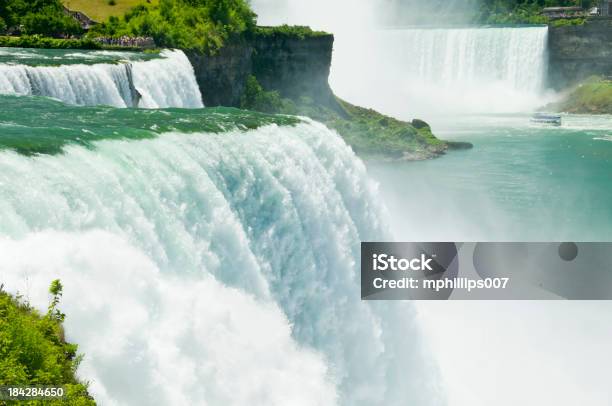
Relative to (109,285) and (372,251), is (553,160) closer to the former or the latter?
(372,251)

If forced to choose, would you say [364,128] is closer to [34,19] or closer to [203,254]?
[34,19]

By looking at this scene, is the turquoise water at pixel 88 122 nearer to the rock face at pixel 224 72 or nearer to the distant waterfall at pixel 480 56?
the rock face at pixel 224 72

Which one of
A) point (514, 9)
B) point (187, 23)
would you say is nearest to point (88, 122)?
point (187, 23)

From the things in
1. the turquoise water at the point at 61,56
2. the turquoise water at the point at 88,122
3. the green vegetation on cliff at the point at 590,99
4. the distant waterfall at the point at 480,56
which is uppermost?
the turquoise water at the point at 61,56

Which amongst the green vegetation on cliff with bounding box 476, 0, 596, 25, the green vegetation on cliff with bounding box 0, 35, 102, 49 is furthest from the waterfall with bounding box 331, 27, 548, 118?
the green vegetation on cliff with bounding box 0, 35, 102, 49

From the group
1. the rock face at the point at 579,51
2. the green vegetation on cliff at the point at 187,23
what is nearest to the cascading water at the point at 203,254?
the green vegetation on cliff at the point at 187,23

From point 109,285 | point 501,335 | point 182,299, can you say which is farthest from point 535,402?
point 109,285
